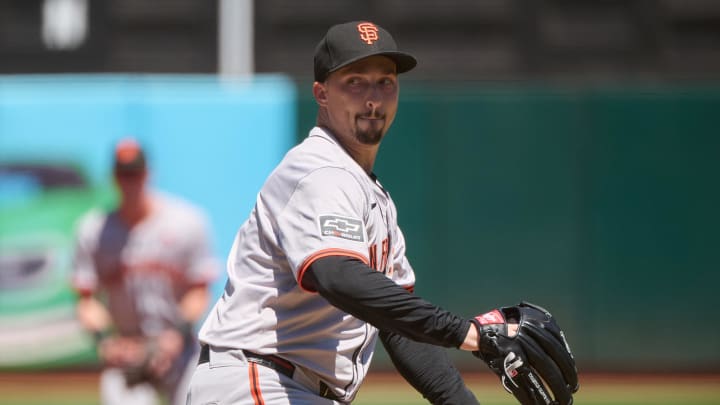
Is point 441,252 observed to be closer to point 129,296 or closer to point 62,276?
point 62,276

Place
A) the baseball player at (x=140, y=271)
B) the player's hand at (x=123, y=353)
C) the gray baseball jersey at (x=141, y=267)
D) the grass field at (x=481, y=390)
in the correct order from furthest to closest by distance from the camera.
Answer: the grass field at (x=481, y=390), the gray baseball jersey at (x=141, y=267), the baseball player at (x=140, y=271), the player's hand at (x=123, y=353)

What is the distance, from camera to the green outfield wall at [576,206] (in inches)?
345

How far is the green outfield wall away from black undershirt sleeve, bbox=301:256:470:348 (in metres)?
6.23

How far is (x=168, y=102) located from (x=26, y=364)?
2.19 meters

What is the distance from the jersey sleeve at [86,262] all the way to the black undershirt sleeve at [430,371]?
2751 millimetres

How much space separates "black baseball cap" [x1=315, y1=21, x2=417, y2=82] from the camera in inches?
107

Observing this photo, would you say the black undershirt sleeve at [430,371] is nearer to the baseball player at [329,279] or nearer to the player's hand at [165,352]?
the baseball player at [329,279]

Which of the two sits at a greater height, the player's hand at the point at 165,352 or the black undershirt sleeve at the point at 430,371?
the black undershirt sleeve at the point at 430,371

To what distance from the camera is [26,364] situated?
27.7 ft

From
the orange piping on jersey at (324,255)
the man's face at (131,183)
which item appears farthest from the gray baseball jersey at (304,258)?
the man's face at (131,183)

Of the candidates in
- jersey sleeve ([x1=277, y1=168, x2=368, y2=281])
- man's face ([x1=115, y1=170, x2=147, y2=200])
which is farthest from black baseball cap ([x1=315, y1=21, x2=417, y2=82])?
man's face ([x1=115, y1=170, x2=147, y2=200])

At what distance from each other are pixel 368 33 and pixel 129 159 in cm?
320

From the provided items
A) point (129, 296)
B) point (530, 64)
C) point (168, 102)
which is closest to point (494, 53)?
point (530, 64)

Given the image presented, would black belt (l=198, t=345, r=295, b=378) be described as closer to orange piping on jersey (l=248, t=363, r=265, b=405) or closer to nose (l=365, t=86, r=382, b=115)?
orange piping on jersey (l=248, t=363, r=265, b=405)
